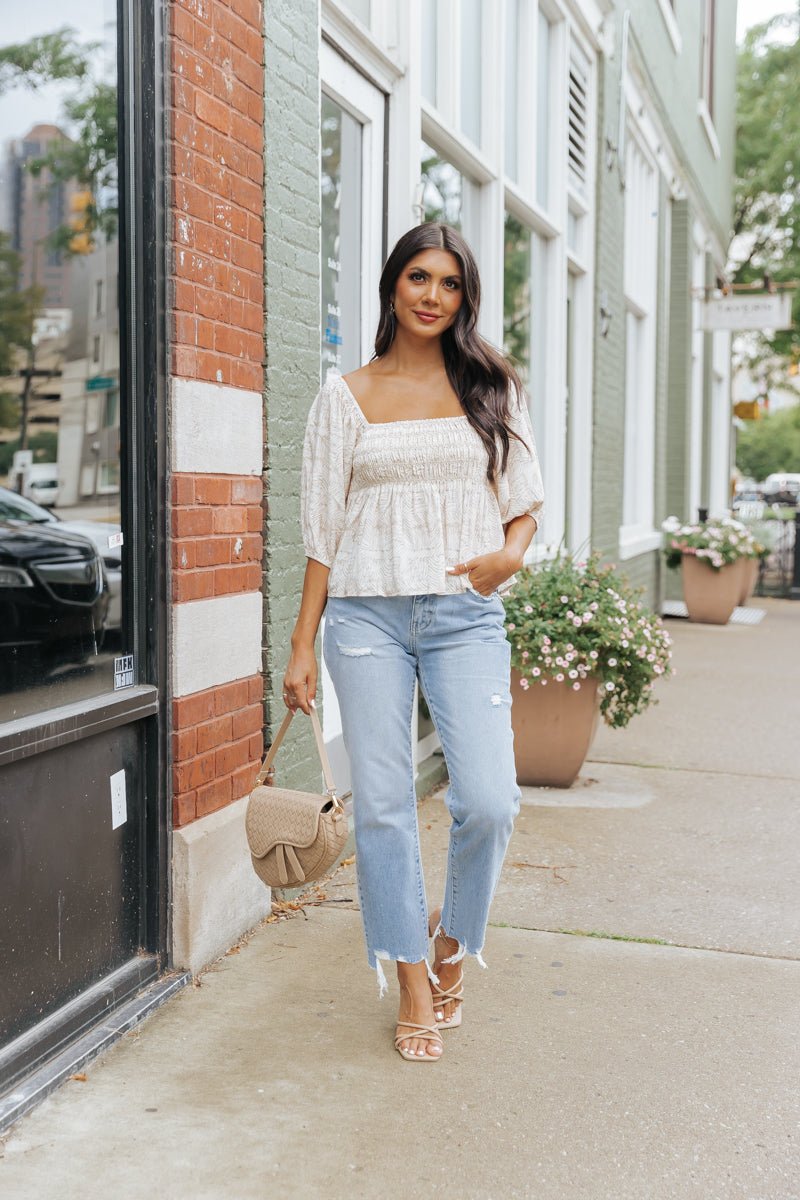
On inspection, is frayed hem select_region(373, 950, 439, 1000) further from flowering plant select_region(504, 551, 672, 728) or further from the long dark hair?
flowering plant select_region(504, 551, 672, 728)

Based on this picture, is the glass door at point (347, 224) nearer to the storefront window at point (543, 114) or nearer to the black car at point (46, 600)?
the black car at point (46, 600)

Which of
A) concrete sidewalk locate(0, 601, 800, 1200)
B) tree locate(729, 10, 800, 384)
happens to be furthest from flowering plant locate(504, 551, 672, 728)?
tree locate(729, 10, 800, 384)

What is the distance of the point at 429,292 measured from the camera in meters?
3.18

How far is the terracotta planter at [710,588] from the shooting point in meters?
13.4

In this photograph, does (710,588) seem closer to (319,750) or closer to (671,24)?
(671,24)

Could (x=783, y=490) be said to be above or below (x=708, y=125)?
below

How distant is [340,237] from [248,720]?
2085 millimetres

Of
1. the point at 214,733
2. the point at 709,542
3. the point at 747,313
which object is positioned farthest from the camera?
the point at 747,313

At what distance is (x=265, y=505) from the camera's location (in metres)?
4.09

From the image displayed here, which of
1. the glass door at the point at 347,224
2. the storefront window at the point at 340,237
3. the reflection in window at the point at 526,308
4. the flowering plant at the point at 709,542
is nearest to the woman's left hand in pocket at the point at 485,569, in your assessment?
the glass door at the point at 347,224

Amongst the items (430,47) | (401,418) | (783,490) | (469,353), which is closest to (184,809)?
(401,418)

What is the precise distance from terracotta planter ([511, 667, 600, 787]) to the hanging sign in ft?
34.5

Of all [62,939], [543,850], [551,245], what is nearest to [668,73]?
[551,245]

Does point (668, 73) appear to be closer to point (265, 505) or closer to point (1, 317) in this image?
point (265, 505)
